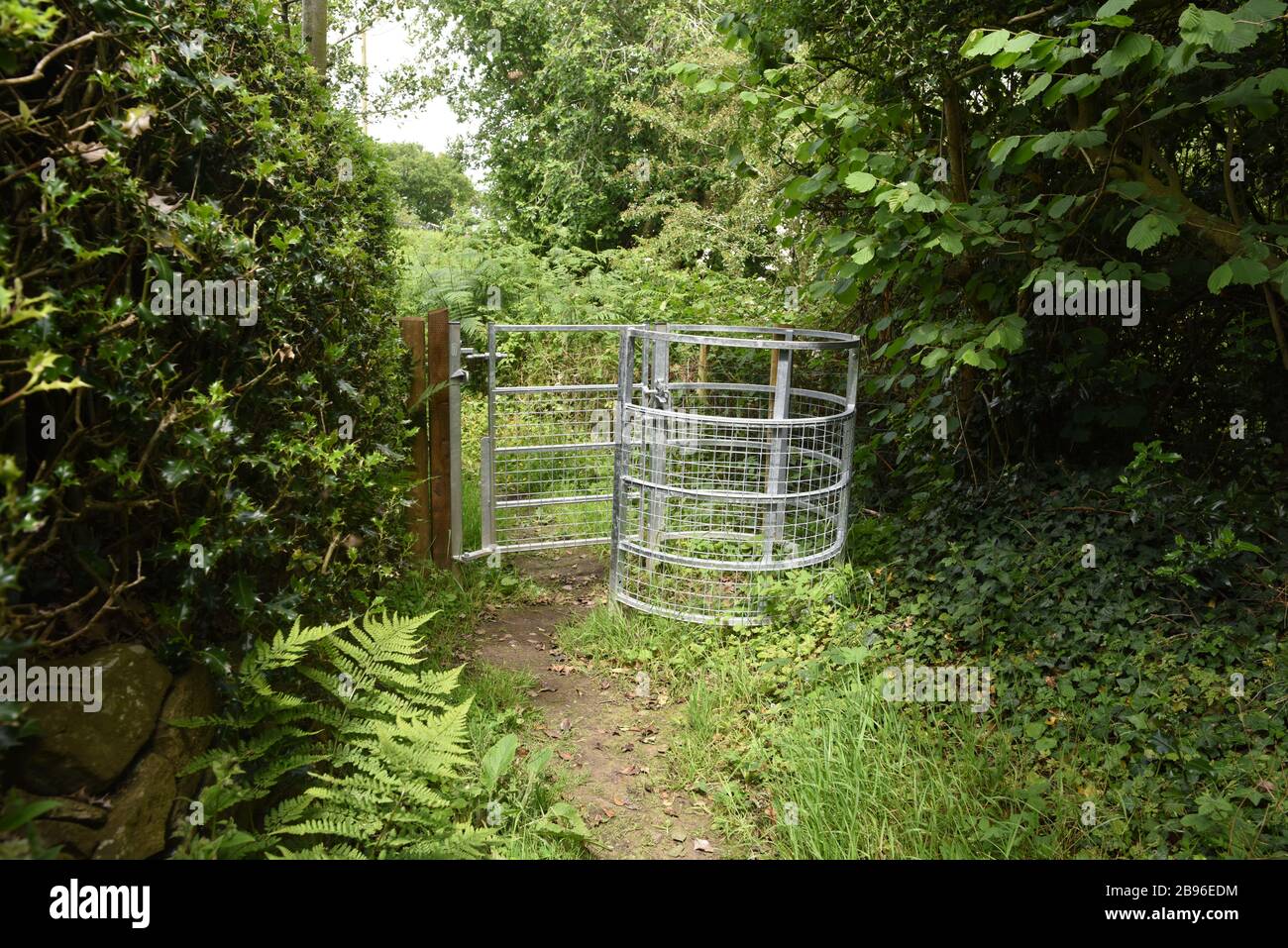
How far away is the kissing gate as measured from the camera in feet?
16.4

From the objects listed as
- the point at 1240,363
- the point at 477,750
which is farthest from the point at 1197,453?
the point at 477,750

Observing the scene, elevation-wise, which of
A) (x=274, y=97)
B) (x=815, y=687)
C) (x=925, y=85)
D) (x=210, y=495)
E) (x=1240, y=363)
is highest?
(x=925, y=85)

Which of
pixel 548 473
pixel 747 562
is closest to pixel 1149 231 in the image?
pixel 747 562

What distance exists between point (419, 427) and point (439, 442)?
184 millimetres

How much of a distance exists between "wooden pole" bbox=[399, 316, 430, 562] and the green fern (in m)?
1.88

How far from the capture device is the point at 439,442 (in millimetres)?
5438

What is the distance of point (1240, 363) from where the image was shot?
15.6 ft

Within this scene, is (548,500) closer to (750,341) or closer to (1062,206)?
(750,341)

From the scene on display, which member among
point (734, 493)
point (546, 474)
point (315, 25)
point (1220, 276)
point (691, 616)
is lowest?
point (691, 616)

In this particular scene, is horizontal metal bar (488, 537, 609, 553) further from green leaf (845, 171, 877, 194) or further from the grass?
green leaf (845, 171, 877, 194)

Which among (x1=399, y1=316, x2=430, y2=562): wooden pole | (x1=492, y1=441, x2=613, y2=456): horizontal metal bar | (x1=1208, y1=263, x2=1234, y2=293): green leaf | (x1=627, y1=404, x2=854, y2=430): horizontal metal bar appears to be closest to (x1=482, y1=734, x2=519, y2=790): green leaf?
(x1=627, y1=404, x2=854, y2=430): horizontal metal bar
